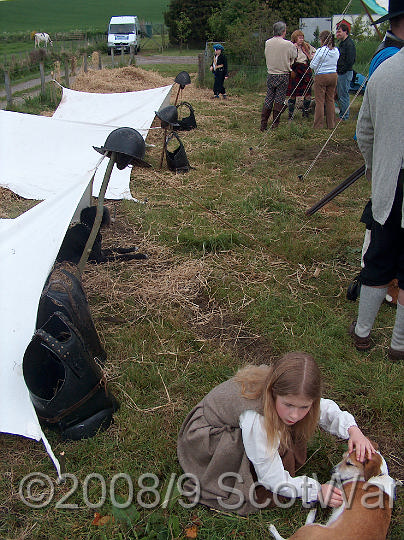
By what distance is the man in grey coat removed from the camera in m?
2.43

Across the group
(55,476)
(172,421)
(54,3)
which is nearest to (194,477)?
(172,421)

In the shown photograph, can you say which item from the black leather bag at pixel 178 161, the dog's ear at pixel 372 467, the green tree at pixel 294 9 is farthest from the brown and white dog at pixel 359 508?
the green tree at pixel 294 9

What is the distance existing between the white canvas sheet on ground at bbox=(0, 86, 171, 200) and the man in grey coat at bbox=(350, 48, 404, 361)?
11.2 ft

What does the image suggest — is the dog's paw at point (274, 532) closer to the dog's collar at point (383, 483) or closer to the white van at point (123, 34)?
the dog's collar at point (383, 483)

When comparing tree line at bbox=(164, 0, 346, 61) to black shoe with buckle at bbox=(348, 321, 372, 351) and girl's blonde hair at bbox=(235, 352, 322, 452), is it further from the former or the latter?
girl's blonde hair at bbox=(235, 352, 322, 452)

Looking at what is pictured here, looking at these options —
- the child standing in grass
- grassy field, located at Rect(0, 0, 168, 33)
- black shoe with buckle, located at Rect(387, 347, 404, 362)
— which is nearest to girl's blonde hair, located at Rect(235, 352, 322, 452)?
the child standing in grass

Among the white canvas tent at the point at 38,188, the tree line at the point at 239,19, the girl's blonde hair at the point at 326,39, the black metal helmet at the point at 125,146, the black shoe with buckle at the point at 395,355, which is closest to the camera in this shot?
the white canvas tent at the point at 38,188

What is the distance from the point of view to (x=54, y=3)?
52.7m

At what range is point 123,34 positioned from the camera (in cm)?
2953

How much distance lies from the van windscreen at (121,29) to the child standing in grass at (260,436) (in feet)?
105

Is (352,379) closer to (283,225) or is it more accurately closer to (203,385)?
(203,385)

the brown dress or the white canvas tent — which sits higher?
the white canvas tent

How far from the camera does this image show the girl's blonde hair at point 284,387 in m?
1.83

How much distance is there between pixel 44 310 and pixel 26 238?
0.59 metres
